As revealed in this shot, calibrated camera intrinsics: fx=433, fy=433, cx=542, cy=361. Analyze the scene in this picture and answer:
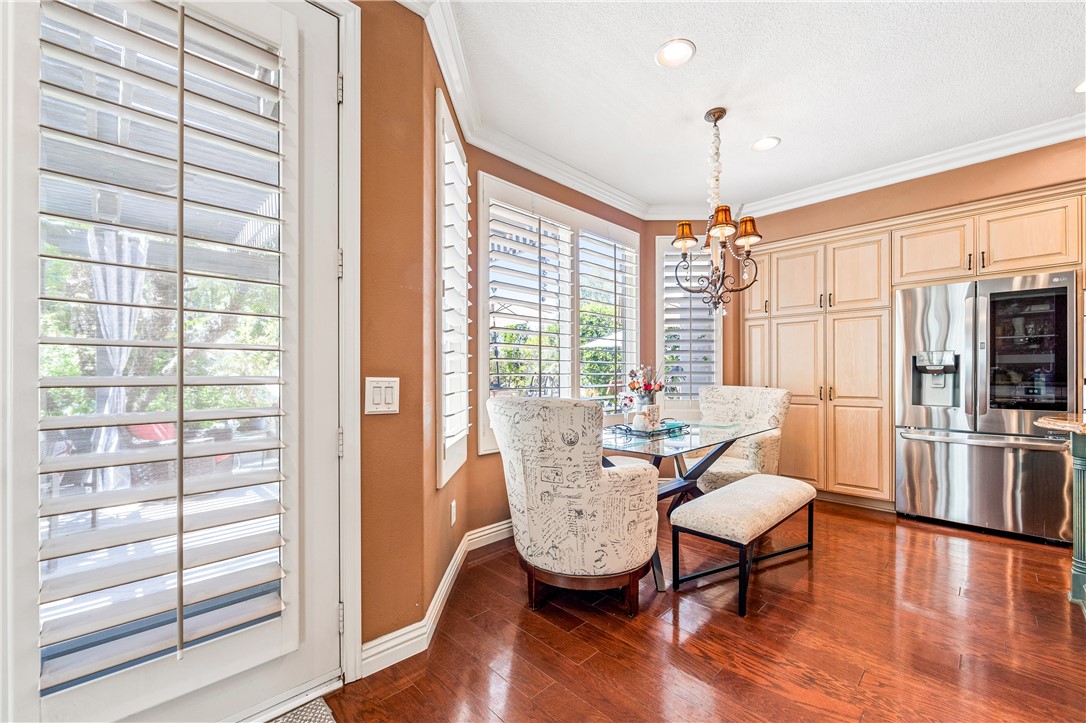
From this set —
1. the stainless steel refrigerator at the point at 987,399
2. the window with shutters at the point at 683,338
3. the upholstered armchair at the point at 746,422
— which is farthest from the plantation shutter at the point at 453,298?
the stainless steel refrigerator at the point at 987,399

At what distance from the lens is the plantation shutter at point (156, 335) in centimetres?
111

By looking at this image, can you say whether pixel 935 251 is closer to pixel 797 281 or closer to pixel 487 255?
pixel 797 281

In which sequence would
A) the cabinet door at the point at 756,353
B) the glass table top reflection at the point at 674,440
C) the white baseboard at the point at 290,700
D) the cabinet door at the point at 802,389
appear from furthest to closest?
1. the cabinet door at the point at 756,353
2. the cabinet door at the point at 802,389
3. the glass table top reflection at the point at 674,440
4. the white baseboard at the point at 290,700

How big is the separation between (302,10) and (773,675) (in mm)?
2944

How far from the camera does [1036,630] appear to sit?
191 cm

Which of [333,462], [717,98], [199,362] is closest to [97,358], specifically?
[199,362]

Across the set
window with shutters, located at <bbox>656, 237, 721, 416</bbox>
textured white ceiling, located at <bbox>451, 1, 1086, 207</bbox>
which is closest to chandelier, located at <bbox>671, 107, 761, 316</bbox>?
textured white ceiling, located at <bbox>451, 1, 1086, 207</bbox>

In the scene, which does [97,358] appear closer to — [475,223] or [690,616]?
[475,223]

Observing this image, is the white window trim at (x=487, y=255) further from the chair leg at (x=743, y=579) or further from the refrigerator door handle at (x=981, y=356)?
the refrigerator door handle at (x=981, y=356)

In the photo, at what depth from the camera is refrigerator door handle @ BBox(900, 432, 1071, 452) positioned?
2.86 metres

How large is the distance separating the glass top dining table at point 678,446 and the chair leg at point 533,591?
64cm

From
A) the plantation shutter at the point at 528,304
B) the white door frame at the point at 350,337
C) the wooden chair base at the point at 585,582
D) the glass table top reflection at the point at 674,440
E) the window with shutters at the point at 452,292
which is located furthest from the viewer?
the plantation shutter at the point at 528,304

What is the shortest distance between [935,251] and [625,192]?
8.05ft

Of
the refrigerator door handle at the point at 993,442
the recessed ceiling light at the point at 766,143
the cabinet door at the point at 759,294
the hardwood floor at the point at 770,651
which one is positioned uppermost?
the recessed ceiling light at the point at 766,143
